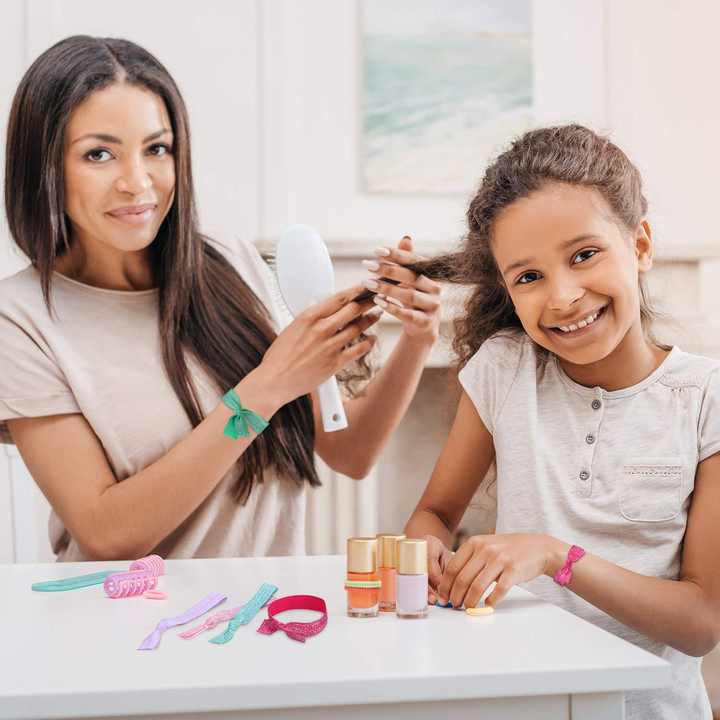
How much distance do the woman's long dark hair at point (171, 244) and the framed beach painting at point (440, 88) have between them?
1.03 metres

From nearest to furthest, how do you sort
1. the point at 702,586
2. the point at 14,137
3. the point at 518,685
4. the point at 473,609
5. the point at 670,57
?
the point at 518,685 → the point at 473,609 → the point at 702,586 → the point at 14,137 → the point at 670,57

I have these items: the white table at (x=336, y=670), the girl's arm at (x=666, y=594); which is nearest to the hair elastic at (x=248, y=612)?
the white table at (x=336, y=670)

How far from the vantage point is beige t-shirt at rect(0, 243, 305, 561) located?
1.25 meters

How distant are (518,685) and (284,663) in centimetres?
15

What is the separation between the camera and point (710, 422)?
100 centimetres

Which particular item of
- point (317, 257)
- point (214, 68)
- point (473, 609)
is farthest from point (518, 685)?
point (214, 68)

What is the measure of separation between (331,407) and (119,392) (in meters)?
0.29

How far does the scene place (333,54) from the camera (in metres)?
2.33

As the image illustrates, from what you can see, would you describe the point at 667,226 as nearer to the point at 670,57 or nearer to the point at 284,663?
the point at 670,57

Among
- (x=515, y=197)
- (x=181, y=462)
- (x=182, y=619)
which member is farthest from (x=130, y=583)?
(x=515, y=197)

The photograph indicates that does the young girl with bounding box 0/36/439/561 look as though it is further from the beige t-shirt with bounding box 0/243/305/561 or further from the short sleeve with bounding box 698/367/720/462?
the short sleeve with bounding box 698/367/720/462

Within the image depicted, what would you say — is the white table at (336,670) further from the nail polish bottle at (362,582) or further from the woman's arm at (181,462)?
the woman's arm at (181,462)

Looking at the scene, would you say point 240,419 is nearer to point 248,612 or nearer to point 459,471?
point 459,471

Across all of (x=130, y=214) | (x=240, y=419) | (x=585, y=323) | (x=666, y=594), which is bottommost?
(x=666, y=594)
